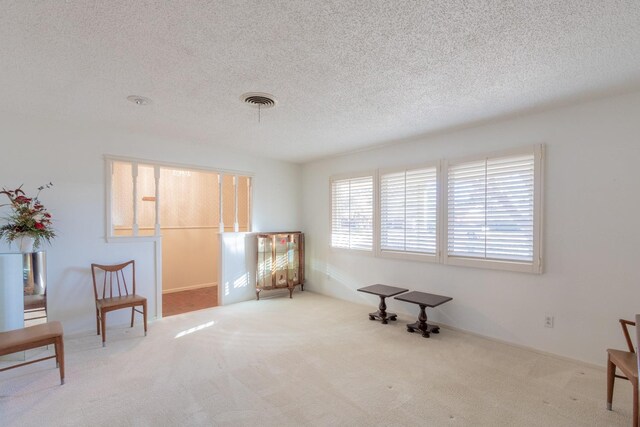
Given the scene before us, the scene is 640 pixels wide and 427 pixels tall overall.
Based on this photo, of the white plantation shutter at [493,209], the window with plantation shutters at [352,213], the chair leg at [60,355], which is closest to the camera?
the chair leg at [60,355]

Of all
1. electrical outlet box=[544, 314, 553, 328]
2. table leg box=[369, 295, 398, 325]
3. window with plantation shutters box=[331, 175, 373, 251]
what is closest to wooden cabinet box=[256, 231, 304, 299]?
window with plantation shutters box=[331, 175, 373, 251]

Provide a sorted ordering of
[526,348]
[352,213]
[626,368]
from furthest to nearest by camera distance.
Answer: [352,213]
[526,348]
[626,368]

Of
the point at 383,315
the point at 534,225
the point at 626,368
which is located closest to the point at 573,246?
the point at 534,225

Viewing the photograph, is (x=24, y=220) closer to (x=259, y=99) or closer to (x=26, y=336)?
(x=26, y=336)

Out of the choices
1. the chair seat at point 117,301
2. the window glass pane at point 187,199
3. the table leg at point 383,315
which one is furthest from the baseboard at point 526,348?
the window glass pane at point 187,199

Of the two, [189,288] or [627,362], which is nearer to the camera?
[627,362]

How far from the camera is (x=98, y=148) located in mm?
3824

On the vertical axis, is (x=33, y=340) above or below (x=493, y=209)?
below

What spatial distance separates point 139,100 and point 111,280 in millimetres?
2287

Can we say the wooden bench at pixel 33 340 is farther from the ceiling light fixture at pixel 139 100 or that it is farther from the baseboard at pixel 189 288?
the baseboard at pixel 189 288

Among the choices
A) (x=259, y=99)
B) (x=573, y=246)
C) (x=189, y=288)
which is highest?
(x=259, y=99)

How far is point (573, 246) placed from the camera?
9.89ft

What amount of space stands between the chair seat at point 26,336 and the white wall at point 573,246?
400 cm

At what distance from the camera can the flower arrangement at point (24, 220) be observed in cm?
309
